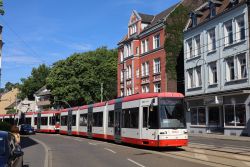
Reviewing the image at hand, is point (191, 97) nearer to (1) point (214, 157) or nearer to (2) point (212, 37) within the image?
(2) point (212, 37)

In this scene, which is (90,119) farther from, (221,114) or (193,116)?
(193,116)

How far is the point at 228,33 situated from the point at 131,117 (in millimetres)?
17633

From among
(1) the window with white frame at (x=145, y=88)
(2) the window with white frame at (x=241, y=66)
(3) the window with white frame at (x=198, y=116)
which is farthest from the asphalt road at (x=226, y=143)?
(1) the window with white frame at (x=145, y=88)

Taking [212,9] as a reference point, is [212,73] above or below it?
below

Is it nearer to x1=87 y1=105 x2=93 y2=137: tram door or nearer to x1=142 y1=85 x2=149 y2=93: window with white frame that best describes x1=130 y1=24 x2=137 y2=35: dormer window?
x1=142 y1=85 x2=149 y2=93: window with white frame

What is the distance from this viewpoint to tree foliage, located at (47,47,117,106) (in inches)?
2790

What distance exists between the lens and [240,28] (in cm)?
3556

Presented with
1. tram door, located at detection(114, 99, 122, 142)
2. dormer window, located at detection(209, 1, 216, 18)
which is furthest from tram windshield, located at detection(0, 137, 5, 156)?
dormer window, located at detection(209, 1, 216, 18)

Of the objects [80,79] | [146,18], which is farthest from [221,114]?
[80,79]

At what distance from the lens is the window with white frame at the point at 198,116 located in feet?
135

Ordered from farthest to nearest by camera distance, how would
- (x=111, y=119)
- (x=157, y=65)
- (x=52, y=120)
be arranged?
(x=157, y=65), (x=52, y=120), (x=111, y=119)

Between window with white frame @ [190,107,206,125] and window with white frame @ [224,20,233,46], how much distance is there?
7699mm

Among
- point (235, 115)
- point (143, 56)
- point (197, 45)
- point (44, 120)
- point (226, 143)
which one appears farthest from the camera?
point (143, 56)

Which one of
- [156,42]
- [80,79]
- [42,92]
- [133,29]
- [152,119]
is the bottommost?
[152,119]
